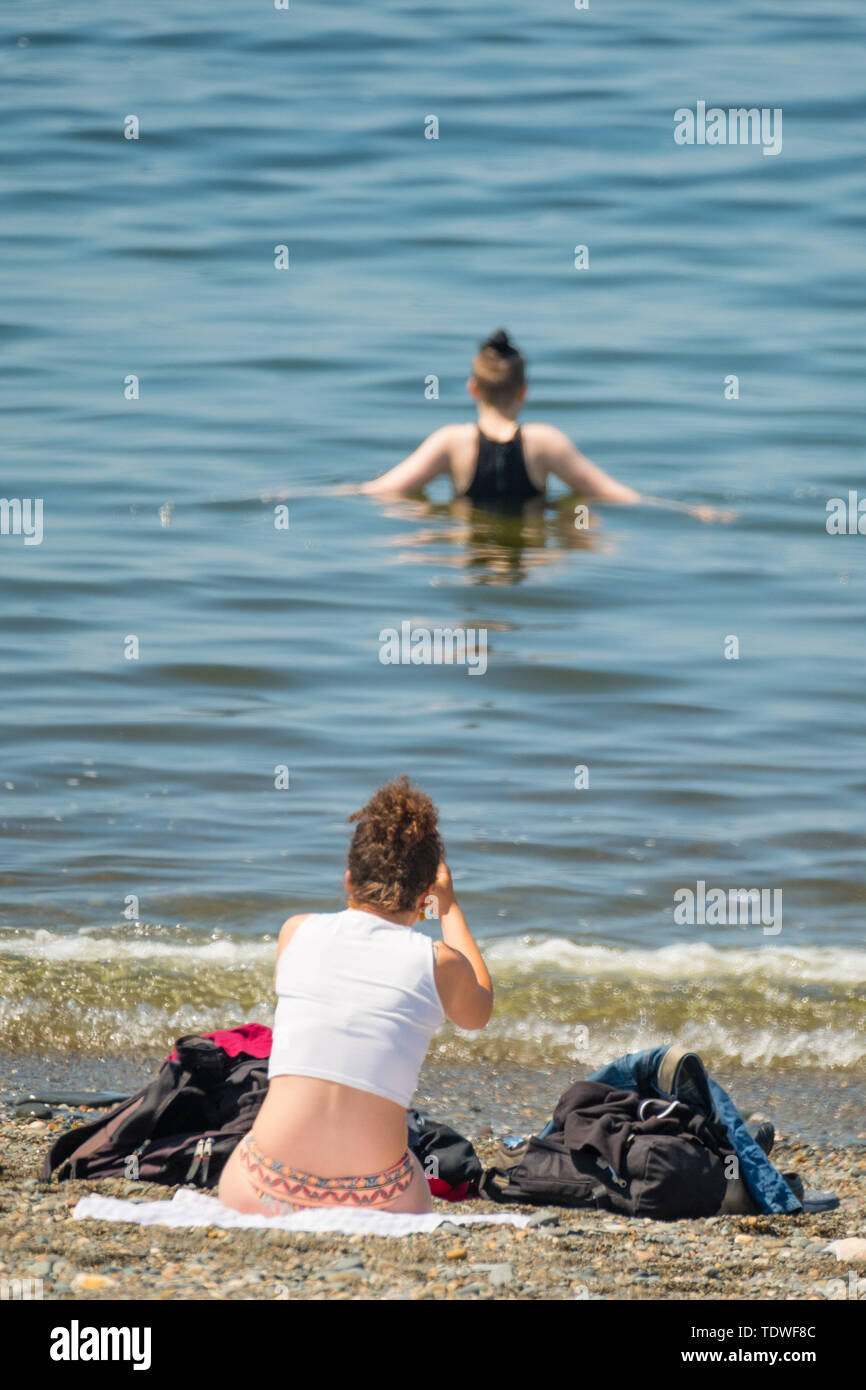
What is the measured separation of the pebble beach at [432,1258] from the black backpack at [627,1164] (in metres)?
0.05

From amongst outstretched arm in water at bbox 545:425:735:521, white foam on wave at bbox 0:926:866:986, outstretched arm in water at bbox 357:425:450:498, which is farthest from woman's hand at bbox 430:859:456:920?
outstretched arm in water at bbox 357:425:450:498

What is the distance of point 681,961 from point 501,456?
4.97 meters

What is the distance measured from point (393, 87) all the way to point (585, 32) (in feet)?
11.5

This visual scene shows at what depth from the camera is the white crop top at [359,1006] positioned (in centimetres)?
375

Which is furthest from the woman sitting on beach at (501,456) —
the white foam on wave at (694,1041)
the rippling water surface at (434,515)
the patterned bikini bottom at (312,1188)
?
the patterned bikini bottom at (312,1188)

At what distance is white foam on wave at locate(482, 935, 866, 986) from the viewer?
19.0 feet

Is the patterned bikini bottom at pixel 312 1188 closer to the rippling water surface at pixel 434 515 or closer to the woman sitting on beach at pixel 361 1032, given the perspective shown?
the woman sitting on beach at pixel 361 1032

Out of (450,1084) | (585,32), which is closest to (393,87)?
(585,32)

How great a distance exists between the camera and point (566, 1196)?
13.5 feet

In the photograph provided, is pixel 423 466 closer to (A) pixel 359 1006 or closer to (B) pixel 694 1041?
(B) pixel 694 1041

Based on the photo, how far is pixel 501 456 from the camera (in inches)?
403

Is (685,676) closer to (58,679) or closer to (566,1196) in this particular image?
(58,679)

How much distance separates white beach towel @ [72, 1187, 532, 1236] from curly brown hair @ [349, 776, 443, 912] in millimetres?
671

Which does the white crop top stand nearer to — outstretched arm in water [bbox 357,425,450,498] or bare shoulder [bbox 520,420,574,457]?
bare shoulder [bbox 520,420,574,457]
